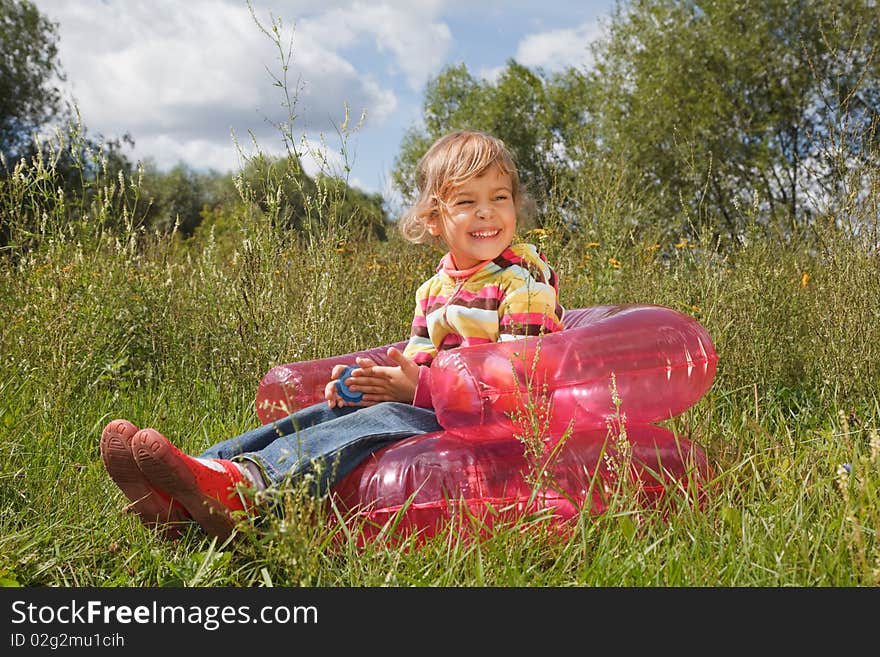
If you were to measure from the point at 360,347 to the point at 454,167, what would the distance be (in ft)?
4.91

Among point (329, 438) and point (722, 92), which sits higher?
point (722, 92)

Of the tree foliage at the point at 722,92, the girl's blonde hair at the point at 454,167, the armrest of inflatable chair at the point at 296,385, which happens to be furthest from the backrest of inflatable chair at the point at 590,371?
the tree foliage at the point at 722,92

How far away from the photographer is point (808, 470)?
8.80ft

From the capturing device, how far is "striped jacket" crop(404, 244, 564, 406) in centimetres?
270

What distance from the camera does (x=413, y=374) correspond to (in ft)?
9.04

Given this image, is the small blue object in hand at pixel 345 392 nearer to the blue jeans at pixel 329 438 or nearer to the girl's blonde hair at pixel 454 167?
the blue jeans at pixel 329 438

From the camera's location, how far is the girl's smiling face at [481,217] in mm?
2859

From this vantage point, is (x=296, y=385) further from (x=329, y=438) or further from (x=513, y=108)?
(x=513, y=108)

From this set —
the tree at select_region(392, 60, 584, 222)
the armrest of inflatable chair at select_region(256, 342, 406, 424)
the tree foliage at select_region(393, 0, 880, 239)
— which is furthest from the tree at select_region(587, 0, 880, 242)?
the armrest of inflatable chair at select_region(256, 342, 406, 424)

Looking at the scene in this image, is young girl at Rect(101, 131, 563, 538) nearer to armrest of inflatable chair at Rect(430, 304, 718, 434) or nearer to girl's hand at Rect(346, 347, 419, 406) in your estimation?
girl's hand at Rect(346, 347, 419, 406)

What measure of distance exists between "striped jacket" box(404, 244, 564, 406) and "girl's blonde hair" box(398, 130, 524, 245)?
0.71ft

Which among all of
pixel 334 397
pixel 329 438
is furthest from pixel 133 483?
pixel 334 397

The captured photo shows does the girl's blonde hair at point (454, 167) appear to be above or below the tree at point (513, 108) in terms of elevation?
below

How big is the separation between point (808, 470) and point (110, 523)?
2.15 m
